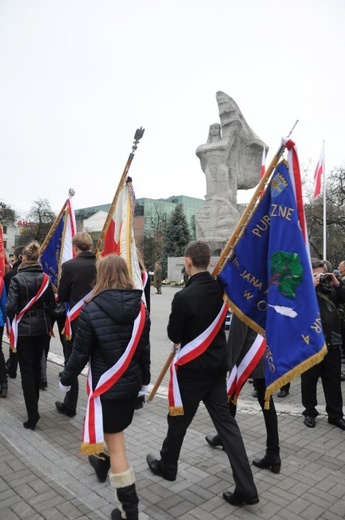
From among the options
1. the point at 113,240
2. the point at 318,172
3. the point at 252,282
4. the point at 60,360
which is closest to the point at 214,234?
the point at 318,172

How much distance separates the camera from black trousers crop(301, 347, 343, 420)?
204 inches

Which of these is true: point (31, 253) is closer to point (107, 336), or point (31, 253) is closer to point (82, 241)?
point (82, 241)

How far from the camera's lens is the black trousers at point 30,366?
15.9 ft

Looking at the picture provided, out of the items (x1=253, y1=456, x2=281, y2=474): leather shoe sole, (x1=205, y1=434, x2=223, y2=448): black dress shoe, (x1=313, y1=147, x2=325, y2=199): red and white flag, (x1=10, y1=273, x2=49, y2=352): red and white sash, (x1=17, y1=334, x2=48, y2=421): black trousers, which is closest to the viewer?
(x1=253, y1=456, x2=281, y2=474): leather shoe sole

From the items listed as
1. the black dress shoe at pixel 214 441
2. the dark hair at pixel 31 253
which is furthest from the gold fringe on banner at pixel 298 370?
the dark hair at pixel 31 253

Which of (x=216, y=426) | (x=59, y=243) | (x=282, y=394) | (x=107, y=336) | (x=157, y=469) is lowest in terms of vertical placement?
(x=282, y=394)

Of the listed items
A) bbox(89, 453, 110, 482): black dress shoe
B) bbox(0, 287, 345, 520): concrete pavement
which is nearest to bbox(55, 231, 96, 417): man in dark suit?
bbox(0, 287, 345, 520): concrete pavement

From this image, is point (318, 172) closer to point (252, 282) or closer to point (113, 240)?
point (113, 240)

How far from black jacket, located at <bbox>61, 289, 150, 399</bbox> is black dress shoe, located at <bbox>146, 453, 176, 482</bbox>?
995 mm

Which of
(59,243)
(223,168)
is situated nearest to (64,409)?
(59,243)

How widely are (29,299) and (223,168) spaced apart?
20.1 meters

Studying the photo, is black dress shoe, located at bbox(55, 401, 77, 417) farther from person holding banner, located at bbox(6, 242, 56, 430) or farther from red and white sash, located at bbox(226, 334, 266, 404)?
red and white sash, located at bbox(226, 334, 266, 404)

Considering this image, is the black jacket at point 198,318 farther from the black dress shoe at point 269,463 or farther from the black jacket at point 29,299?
the black jacket at point 29,299

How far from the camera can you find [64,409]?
17.7 ft
